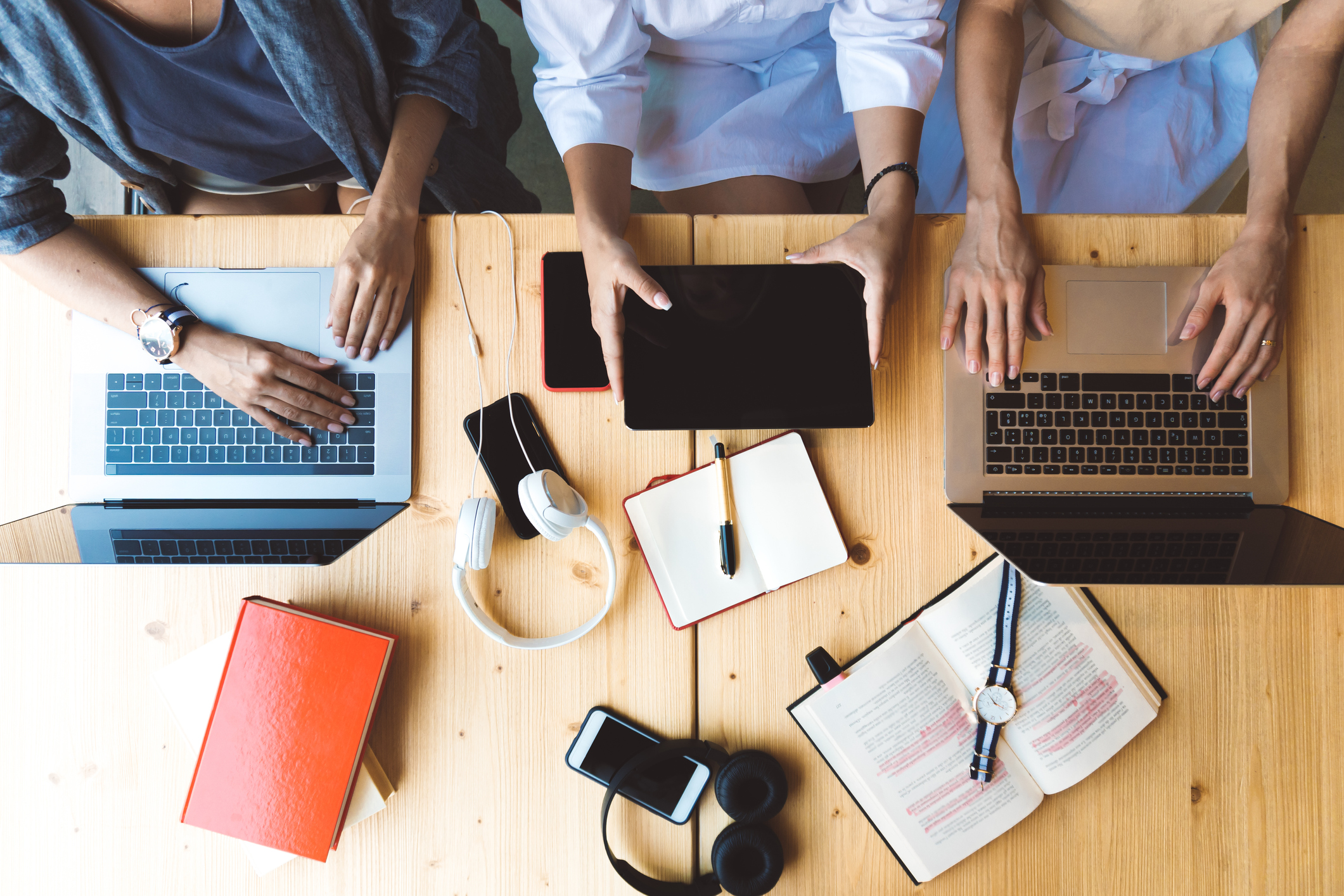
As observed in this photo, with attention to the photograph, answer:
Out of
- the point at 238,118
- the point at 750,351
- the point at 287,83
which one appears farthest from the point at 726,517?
the point at 238,118

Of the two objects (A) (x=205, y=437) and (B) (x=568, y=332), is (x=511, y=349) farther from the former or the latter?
(A) (x=205, y=437)

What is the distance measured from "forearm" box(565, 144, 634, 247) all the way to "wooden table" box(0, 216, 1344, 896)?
43 mm

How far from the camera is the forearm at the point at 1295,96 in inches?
32.0

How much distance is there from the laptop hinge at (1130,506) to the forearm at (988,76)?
439 mm

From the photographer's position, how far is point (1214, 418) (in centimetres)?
74

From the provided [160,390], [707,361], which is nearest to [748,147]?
[707,361]

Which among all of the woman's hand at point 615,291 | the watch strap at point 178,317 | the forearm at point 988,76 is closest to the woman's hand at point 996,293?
the forearm at point 988,76

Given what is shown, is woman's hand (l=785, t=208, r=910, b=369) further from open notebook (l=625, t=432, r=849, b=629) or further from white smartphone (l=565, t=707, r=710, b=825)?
white smartphone (l=565, t=707, r=710, b=825)

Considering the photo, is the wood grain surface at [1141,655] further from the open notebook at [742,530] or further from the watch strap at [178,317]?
the watch strap at [178,317]

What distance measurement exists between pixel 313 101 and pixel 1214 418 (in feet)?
3.98

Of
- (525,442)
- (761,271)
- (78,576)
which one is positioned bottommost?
(78,576)

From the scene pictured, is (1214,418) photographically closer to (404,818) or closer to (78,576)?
(404,818)

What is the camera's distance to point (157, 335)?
75cm

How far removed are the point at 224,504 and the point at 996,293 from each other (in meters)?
0.97
